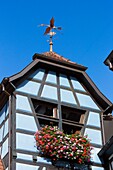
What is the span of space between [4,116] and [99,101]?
9.90ft

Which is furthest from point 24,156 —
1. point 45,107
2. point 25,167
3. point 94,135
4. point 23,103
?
point 94,135

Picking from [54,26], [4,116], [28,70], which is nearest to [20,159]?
[4,116]

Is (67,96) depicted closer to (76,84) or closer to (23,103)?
(76,84)

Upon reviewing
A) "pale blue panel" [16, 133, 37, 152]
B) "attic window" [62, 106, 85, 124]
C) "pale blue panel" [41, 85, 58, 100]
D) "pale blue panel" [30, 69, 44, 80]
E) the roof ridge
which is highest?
the roof ridge

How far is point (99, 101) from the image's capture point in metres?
14.4

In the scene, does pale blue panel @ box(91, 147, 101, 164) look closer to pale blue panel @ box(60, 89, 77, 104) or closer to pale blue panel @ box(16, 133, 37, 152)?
pale blue panel @ box(60, 89, 77, 104)

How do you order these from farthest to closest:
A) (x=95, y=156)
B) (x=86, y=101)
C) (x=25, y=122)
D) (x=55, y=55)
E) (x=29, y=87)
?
(x=55, y=55) < (x=86, y=101) < (x=29, y=87) < (x=95, y=156) < (x=25, y=122)

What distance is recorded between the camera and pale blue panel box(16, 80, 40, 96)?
528 inches

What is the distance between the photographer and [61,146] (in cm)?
1266

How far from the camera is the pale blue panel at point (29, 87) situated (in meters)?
13.4

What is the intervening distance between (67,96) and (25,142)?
2280 millimetres

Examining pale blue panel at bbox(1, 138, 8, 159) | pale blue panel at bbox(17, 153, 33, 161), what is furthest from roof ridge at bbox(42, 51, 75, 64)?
pale blue panel at bbox(17, 153, 33, 161)

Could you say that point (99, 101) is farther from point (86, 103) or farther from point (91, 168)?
point (91, 168)

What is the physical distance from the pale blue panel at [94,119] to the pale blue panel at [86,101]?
A: 10.5 inches
